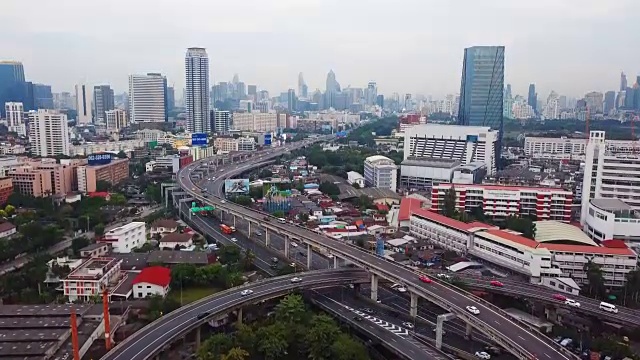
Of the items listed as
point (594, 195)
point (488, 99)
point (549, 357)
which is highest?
point (488, 99)

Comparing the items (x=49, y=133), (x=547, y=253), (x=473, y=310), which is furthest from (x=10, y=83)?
(x=473, y=310)

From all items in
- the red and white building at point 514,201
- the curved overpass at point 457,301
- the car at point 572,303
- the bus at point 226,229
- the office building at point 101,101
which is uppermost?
the office building at point 101,101

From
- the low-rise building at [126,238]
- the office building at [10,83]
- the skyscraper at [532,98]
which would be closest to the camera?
the low-rise building at [126,238]

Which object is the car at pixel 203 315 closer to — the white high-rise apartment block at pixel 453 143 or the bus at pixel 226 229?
the bus at pixel 226 229

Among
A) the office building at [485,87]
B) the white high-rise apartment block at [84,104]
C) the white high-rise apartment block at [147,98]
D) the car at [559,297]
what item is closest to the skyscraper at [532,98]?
the office building at [485,87]

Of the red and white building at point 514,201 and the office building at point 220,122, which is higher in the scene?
the office building at point 220,122

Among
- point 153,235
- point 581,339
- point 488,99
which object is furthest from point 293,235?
point 488,99

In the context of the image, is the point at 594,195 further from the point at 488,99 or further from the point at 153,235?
the point at 488,99
